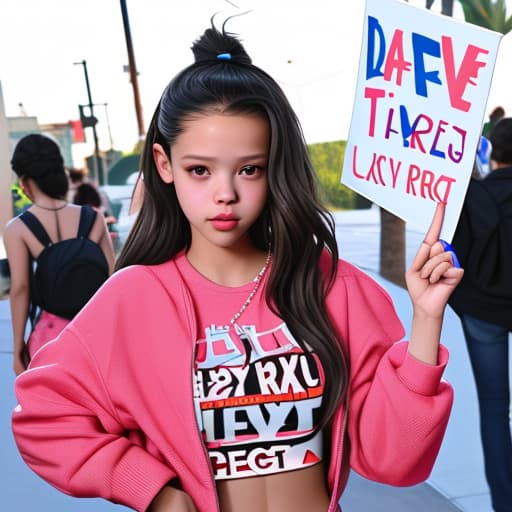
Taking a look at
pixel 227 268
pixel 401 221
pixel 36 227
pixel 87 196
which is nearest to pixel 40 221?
pixel 36 227

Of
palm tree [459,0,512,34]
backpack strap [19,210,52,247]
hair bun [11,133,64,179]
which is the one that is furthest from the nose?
palm tree [459,0,512,34]

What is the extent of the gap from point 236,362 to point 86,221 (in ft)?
6.76

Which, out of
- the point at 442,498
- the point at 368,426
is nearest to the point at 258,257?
the point at 368,426

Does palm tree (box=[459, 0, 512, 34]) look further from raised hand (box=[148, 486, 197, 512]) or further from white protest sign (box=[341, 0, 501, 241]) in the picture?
raised hand (box=[148, 486, 197, 512])

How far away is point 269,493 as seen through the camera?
138 centimetres

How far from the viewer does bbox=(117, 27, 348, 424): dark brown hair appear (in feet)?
4.52

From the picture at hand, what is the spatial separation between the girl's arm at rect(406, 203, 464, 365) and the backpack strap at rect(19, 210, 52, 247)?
209 centimetres

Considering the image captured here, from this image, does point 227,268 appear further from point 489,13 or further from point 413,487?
point 489,13

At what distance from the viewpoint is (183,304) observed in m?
1.40

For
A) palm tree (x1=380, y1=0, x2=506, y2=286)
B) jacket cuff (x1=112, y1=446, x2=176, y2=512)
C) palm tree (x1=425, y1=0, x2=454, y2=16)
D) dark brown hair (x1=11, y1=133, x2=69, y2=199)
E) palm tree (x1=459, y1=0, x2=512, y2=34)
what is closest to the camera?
jacket cuff (x1=112, y1=446, x2=176, y2=512)

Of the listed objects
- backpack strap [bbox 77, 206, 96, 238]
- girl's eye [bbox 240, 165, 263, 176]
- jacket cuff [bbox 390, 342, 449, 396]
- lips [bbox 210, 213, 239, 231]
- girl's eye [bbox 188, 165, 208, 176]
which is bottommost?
backpack strap [bbox 77, 206, 96, 238]

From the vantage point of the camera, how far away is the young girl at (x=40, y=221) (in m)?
3.16

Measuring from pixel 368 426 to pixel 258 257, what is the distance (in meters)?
0.36

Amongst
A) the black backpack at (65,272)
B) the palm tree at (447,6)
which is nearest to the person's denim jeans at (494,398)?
the black backpack at (65,272)
